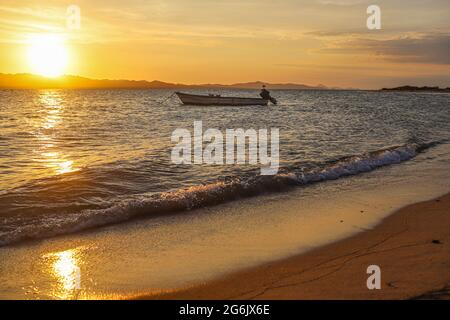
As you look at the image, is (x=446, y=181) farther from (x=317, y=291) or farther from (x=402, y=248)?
(x=317, y=291)

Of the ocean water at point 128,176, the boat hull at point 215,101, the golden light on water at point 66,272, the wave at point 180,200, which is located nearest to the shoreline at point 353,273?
the golden light on water at point 66,272

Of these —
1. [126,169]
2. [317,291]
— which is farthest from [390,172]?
[317,291]

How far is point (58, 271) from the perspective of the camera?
640 cm

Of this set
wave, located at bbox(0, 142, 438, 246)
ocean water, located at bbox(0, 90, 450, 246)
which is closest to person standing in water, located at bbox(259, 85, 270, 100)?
ocean water, located at bbox(0, 90, 450, 246)

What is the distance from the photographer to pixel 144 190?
1181cm

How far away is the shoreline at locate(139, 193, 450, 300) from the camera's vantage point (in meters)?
5.50

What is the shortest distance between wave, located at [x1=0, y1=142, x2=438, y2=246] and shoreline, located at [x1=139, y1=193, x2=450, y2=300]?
345 cm

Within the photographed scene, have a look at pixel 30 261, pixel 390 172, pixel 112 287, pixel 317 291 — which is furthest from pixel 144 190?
pixel 390 172

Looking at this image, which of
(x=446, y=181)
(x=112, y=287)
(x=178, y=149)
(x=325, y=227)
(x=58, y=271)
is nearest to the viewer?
(x=112, y=287)

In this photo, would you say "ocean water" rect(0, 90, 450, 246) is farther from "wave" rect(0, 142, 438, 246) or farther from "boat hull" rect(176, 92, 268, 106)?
"boat hull" rect(176, 92, 268, 106)

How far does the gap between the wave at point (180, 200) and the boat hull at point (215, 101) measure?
43011 millimetres
